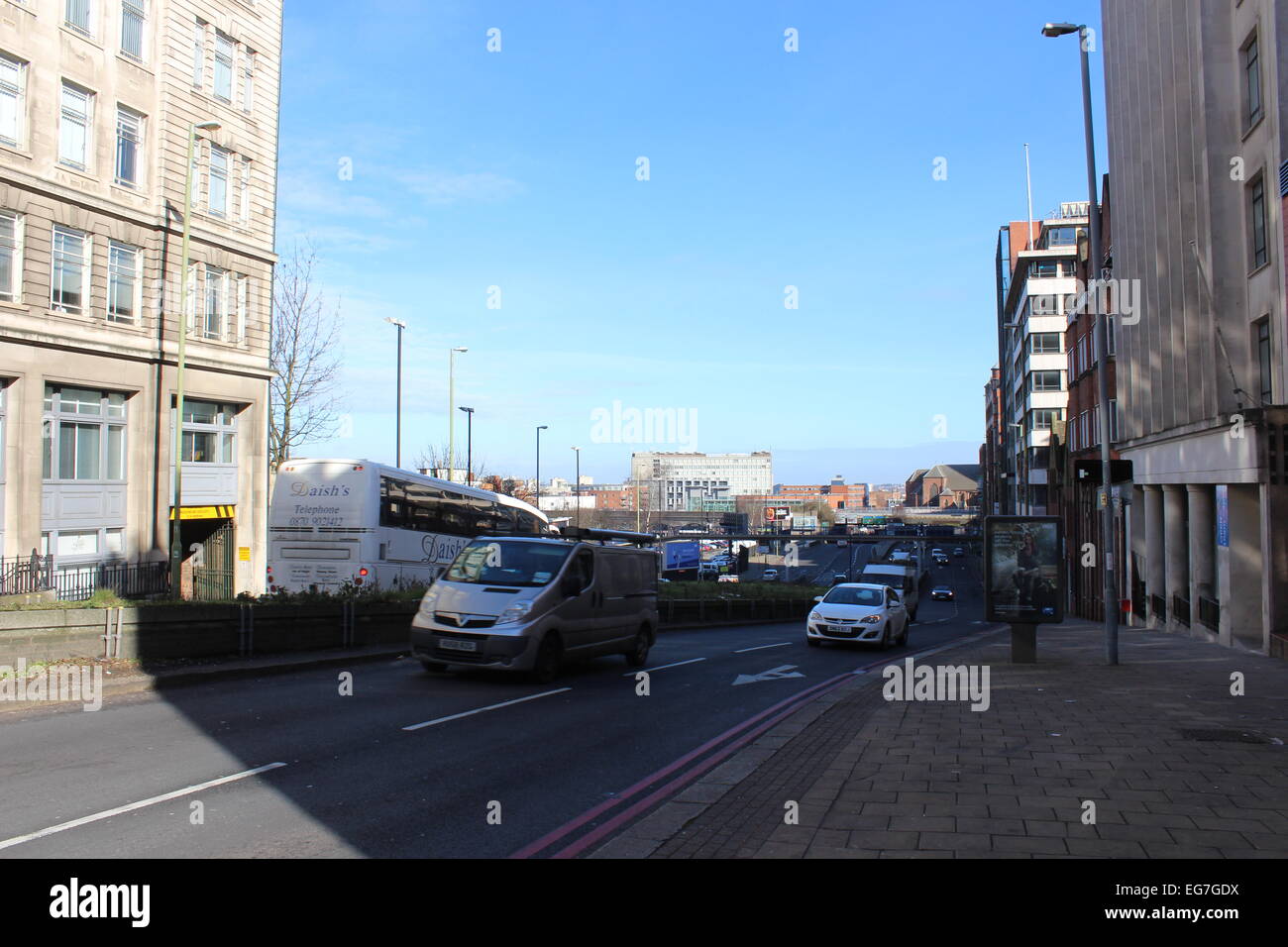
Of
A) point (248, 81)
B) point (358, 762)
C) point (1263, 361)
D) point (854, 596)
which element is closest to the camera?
point (358, 762)

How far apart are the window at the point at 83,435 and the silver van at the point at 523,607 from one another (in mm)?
17131

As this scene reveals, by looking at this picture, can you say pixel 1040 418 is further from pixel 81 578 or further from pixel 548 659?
pixel 548 659

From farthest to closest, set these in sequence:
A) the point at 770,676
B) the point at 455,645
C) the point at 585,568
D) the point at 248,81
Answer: the point at 248,81
the point at 770,676
the point at 585,568
the point at 455,645

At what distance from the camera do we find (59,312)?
25.9 m

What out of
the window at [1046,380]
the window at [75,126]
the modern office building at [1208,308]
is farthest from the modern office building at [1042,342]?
the window at [75,126]

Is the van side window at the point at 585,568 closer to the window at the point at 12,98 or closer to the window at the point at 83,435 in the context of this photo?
the window at the point at 83,435

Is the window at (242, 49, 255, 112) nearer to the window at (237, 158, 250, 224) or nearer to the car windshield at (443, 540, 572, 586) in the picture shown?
the window at (237, 158, 250, 224)

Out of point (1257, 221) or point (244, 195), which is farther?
point (244, 195)

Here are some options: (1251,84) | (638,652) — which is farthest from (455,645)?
(1251,84)

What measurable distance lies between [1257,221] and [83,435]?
29.4 metres

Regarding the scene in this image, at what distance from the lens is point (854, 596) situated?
22938mm

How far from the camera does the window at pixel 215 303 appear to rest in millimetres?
31172

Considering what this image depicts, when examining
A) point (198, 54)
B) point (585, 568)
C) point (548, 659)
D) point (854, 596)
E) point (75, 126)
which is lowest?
point (548, 659)
